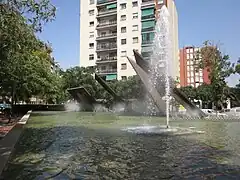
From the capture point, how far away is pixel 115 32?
6062 centimetres

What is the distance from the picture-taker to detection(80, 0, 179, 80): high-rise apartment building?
5628cm

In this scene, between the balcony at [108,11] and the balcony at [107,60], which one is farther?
the balcony at [108,11]

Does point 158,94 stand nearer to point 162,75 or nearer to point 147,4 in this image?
point 162,75

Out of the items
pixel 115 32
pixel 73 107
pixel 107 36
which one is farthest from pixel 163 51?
pixel 115 32

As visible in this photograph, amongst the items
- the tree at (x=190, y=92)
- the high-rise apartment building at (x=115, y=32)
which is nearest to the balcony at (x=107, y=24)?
the high-rise apartment building at (x=115, y=32)

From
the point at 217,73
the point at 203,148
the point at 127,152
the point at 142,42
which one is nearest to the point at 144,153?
the point at 127,152

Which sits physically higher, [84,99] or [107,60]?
[107,60]

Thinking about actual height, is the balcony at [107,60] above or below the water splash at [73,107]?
above

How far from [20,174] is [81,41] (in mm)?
59331

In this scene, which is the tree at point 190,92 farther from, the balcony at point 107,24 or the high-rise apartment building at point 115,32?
the balcony at point 107,24

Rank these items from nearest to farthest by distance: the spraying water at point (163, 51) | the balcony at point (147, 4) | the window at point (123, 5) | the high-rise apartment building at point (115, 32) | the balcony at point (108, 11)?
the spraying water at point (163, 51), the balcony at point (147, 4), the high-rise apartment building at point (115, 32), the window at point (123, 5), the balcony at point (108, 11)

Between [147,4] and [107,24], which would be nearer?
[147,4]

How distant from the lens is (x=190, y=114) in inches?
845

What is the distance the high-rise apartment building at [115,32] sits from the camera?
56281 mm
